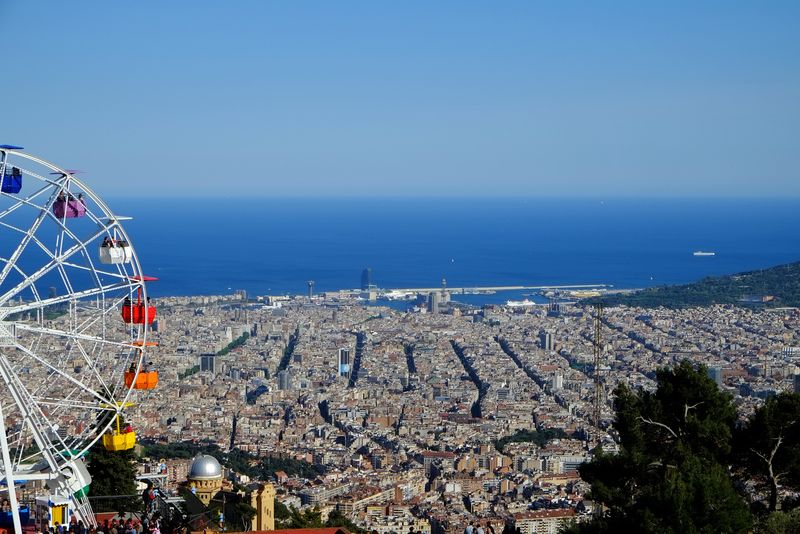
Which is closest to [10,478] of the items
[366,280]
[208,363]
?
[208,363]

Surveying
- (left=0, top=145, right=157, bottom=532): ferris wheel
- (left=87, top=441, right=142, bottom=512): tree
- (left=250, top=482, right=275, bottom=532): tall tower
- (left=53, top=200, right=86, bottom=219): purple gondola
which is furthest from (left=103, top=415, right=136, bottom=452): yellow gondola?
(left=87, top=441, right=142, bottom=512): tree

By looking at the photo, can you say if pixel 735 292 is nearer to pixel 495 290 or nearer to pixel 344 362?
pixel 495 290

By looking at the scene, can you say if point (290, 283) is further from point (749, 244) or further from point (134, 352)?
point (134, 352)

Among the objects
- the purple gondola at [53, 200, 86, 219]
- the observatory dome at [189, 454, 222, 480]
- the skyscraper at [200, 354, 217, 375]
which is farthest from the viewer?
the skyscraper at [200, 354, 217, 375]

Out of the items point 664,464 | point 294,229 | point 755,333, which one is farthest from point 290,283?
point 664,464

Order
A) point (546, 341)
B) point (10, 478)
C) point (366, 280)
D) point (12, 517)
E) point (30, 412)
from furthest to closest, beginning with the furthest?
point (366, 280) < point (546, 341) < point (12, 517) < point (30, 412) < point (10, 478)

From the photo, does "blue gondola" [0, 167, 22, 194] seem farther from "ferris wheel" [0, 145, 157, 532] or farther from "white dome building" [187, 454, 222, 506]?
"white dome building" [187, 454, 222, 506]
